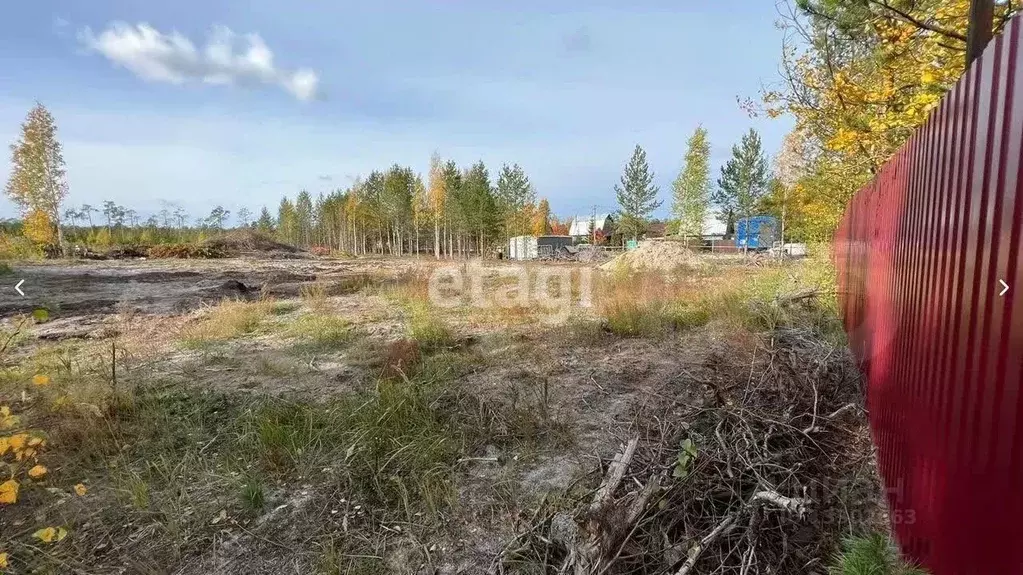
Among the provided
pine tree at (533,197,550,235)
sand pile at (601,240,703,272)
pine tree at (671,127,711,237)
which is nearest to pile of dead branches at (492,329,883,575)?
sand pile at (601,240,703,272)

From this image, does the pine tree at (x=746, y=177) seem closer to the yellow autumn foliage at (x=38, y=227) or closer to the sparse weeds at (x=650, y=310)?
the sparse weeds at (x=650, y=310)

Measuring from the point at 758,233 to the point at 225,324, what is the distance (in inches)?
1362

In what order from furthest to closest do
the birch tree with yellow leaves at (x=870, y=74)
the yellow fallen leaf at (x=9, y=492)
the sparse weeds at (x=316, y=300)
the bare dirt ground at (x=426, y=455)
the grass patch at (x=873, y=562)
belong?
the sparse weeds at (x=316, y=300)
the birch tree with yellow leaves at (x=870, y=74)
the bare dirt ground at (x=426, y=455)
the yellow fallen leaf at (x=9, y=492)
the grass patch at (x=873, y=562)

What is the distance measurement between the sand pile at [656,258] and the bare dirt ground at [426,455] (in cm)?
894

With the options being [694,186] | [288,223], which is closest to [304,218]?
[288,223]

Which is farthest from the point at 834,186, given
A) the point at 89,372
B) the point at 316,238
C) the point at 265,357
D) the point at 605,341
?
the point at 316,238

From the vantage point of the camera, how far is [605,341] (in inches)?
252

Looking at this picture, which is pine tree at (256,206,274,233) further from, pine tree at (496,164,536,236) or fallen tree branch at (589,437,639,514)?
fallen tree branch at (589,437,639,514)

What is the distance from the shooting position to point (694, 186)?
28500mm

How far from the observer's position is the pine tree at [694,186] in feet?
92.9

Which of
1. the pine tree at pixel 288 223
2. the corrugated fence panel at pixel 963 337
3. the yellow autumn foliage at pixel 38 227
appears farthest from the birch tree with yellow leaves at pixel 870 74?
the pine tree at pixel 288 223

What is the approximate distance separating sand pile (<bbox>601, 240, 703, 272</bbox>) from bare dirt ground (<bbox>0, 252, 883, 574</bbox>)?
8.94 m

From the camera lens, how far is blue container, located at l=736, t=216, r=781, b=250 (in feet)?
101

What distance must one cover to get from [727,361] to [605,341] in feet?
7.26
